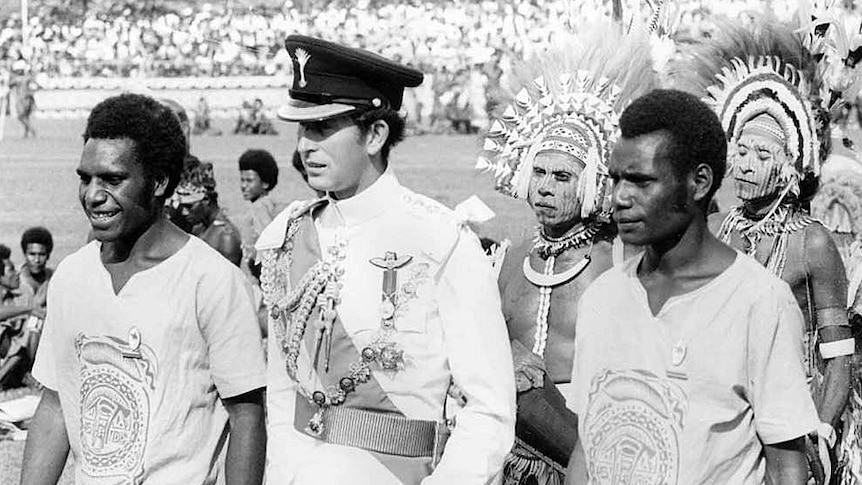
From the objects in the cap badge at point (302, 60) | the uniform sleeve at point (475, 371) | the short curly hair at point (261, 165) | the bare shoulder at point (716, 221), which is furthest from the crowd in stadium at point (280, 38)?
the uniform sleeve at point (475, 371)

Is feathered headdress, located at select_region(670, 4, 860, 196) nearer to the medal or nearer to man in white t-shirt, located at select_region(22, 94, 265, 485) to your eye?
the medal

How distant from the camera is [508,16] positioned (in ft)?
88.7

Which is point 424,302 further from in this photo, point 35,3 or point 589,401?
point 35,3

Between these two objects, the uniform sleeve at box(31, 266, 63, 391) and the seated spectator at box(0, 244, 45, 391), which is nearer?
the uniform sleeve at box(31, 266, 63, 391)

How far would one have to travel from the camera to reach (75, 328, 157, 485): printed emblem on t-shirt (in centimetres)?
418

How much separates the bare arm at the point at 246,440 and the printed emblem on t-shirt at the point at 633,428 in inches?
36.7

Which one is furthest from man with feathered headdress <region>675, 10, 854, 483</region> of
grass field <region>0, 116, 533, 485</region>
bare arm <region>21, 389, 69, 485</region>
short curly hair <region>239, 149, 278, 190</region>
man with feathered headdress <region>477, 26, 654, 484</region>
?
grass field <region>0, 116, 533, 485</region>

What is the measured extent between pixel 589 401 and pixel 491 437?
27 cm

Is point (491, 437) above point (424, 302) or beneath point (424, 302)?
beneath

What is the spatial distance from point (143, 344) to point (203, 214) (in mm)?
6410

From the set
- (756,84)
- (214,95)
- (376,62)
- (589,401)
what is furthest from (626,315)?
(214,95)

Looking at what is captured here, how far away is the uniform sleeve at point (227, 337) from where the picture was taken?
420 cm

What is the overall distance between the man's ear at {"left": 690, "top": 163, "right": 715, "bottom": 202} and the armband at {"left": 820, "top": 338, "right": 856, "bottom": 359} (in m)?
1.99

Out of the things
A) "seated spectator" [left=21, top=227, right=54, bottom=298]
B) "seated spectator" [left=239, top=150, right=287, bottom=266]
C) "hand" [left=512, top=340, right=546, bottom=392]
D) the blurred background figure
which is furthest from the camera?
the blurred background figure
